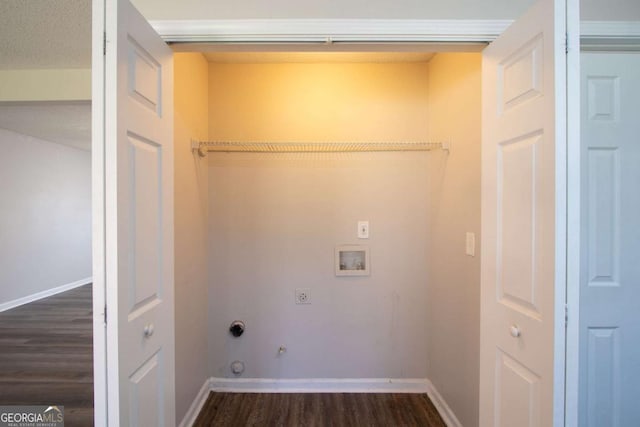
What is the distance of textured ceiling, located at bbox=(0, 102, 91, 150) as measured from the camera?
3079mm

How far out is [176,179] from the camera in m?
Result: 1.71

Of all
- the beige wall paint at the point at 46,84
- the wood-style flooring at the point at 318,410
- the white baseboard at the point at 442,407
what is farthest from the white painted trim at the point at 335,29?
the wood-style flooring at the point at 318,410

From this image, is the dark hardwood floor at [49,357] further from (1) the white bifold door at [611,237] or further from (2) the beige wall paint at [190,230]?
(1) the white bifold door at [611,237]

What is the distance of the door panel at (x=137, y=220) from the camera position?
2.80 ft

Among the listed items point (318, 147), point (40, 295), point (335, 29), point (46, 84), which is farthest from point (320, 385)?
point (40, 295)

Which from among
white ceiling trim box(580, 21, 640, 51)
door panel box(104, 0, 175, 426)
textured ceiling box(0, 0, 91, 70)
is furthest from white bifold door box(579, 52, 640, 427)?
textured ceiling box(0, 0, 91, 70)

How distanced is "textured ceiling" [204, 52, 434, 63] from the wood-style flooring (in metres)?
2.62

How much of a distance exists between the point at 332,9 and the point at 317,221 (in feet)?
4.60

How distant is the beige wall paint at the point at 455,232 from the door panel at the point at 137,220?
1.63m

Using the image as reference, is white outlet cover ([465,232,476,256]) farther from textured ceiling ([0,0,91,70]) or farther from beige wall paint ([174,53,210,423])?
textured ceiling ([0,0,91,70])

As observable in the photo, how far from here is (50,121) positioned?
139 inches

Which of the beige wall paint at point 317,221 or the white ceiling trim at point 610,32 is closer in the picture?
the white ceiling trim at point 610,32

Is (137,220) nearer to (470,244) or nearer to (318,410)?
(470,244)

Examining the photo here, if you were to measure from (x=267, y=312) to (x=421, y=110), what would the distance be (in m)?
2.05
